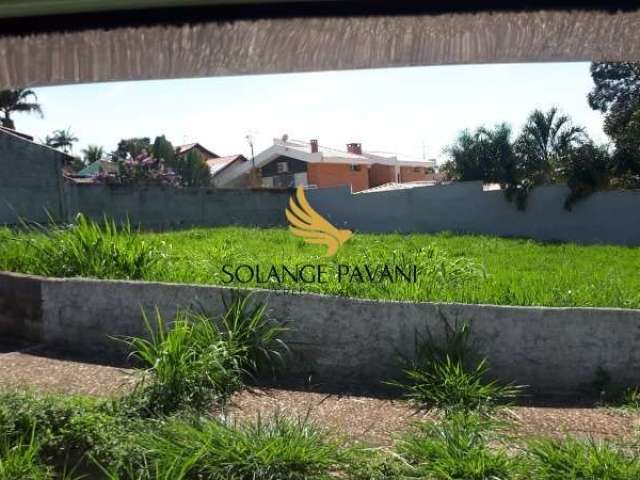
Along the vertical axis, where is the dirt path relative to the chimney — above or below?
below

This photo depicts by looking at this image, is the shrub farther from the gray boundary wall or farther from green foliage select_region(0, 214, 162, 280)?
green foliage select_region(0, 214, 162, 280)

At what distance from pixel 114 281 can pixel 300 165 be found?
2221 cm

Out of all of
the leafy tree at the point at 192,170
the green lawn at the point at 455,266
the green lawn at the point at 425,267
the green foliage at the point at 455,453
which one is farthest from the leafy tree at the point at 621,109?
the leafy tree at the point at 192,170

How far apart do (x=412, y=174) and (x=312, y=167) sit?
952 cm

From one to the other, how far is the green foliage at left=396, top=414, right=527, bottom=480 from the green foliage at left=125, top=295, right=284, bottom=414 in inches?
55.8

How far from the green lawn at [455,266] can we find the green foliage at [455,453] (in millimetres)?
1370

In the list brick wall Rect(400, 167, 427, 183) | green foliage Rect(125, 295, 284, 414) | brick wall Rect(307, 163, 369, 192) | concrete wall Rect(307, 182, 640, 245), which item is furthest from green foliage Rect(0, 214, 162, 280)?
brick wall Rect(400, 167, 427, 183)

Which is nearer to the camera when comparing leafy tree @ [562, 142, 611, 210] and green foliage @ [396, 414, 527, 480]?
green foliage @ [396, 414, 527, 480]

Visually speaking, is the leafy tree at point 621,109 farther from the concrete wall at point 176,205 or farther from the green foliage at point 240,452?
the green foliage at point 240,452

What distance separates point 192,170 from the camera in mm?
26375

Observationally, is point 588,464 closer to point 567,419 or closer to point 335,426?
point 567,419

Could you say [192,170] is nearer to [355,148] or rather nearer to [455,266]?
[355,148]

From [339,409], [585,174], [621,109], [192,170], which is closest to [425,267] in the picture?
[339,409]

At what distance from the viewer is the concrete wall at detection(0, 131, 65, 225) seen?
11.5 meters
